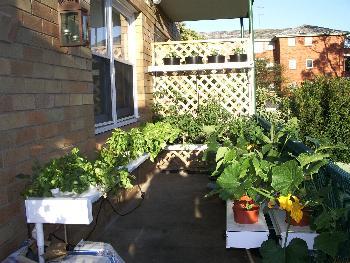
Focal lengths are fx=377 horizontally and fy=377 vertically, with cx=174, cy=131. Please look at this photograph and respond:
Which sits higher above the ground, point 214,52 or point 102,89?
point 214,52

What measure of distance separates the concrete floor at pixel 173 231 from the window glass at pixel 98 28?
81.2 inches

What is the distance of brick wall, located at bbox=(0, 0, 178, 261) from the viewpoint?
2.40 meters

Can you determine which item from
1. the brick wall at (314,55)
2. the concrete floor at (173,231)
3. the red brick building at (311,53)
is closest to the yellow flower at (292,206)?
the concrete floor at (173,231)

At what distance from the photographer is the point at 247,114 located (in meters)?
7.37

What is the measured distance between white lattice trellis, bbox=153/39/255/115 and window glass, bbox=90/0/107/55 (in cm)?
262

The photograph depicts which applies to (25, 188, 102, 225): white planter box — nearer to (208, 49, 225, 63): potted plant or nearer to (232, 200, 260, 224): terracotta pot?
(232, 200, 260, 224): terracotta pot

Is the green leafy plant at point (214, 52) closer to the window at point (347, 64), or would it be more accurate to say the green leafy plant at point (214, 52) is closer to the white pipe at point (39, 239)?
the white pipe at point (39, 239)

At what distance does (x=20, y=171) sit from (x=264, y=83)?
89.5ft

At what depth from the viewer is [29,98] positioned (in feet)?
8.81

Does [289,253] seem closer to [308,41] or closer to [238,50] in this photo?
[238,50]

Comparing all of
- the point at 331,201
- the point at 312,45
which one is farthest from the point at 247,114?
the point at 312,45

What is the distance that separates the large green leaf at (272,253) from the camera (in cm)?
247

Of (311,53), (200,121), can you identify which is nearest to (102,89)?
(200,121)

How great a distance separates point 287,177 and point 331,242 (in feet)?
1.84
